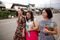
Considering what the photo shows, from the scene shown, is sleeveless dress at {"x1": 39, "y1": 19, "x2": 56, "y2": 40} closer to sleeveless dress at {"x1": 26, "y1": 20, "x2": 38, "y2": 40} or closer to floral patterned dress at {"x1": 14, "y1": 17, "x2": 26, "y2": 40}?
sleeveless dress at {"x1": 26, "y1": 20, "x2": 38, "y2": 40}

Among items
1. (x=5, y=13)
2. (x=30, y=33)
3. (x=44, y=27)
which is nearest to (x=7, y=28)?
(x=5, y=13)

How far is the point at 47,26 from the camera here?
8.92 feet

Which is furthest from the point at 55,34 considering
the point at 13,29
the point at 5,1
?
the point at 5,1

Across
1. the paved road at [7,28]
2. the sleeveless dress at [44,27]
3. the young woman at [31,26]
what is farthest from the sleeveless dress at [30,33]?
the paved road at [7,28]

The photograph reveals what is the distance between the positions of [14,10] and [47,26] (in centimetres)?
73

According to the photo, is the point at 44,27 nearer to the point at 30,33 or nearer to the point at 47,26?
the point at 47,26

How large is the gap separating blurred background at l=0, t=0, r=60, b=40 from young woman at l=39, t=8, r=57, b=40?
0.08 meters

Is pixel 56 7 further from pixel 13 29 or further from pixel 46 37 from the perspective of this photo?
pixel 13 29

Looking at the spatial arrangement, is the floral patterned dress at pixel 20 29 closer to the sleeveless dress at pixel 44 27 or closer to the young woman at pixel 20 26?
the young woman at pixel 20 26

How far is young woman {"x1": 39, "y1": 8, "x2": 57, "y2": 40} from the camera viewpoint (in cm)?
269

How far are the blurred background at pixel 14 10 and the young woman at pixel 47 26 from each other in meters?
0.08

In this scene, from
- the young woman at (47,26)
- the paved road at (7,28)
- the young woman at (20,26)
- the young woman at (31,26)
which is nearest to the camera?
the young woman at (47,26)

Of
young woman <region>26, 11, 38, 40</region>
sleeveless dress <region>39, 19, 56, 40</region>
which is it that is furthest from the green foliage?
sleeveless dress <region>39, 19, 56, 40</region>

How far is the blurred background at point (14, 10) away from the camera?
278cm
